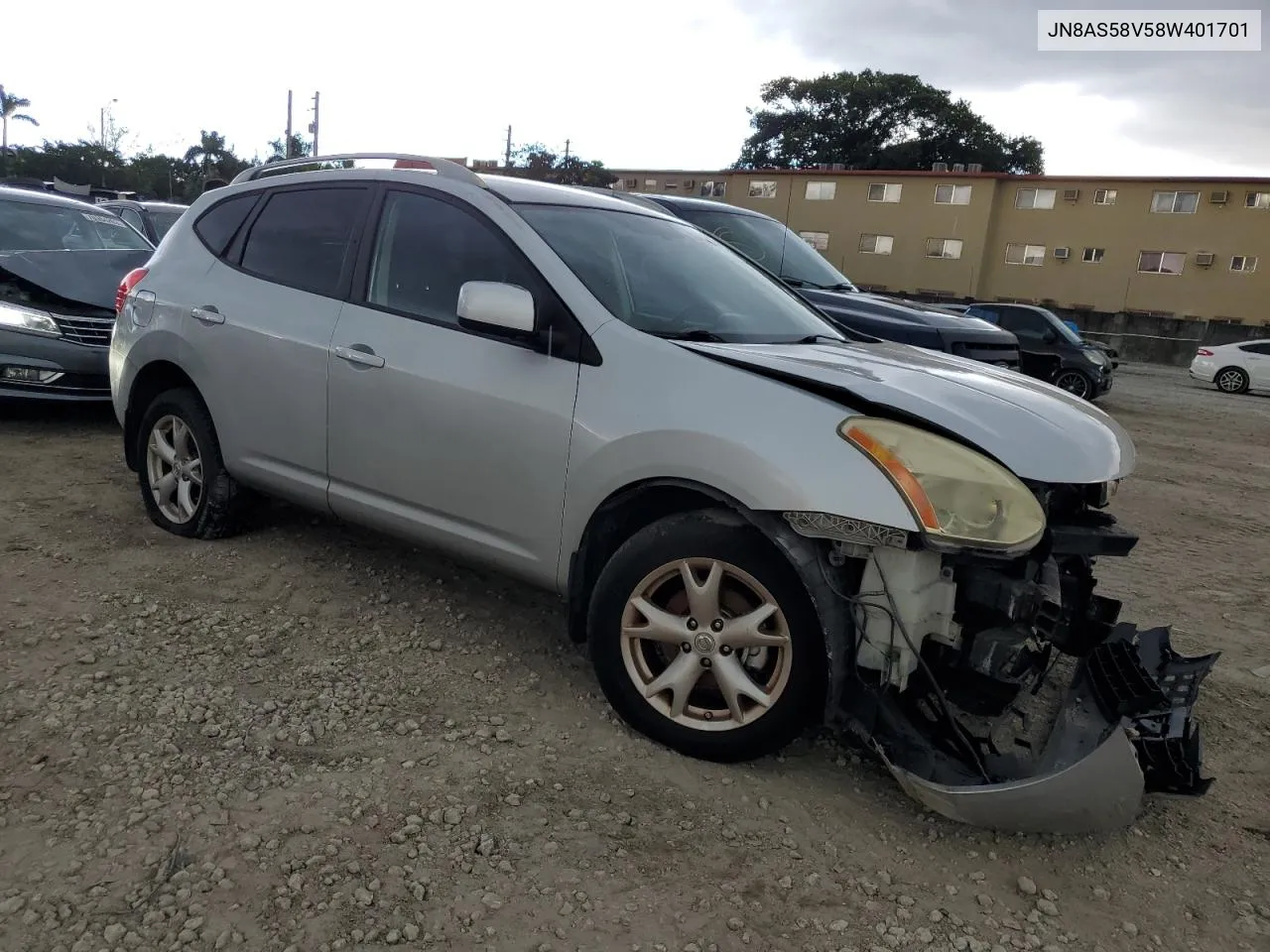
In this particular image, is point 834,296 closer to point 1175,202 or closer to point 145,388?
point 145,388

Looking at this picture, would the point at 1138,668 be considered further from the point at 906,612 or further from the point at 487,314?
the point at 487,314

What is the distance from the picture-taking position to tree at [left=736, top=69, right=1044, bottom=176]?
55875 mm

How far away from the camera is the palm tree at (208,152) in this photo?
60.9 m

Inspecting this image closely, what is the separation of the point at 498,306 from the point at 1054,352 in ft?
49.9

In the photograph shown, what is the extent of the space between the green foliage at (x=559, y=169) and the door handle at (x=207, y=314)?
136 ft

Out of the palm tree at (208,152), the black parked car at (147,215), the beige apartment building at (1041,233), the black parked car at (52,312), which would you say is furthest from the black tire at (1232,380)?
the palm tree at (208,152)

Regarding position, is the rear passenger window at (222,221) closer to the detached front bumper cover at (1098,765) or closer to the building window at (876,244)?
the detached front bumper cover at (1098,765)

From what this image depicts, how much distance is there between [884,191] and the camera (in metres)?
38.1

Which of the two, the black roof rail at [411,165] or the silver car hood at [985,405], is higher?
the black roof rail at [411,165]

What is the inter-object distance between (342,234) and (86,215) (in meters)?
5.76

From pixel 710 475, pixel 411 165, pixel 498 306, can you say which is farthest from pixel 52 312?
pixel 710 475

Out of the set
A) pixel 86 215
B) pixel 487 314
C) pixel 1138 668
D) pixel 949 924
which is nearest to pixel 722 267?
pixel 487 314

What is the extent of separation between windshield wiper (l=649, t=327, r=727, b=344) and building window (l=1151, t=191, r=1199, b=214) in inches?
1480

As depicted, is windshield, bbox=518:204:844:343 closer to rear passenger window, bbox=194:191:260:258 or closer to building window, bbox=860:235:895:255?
rear passenger window, bbox=194:191:260:258
